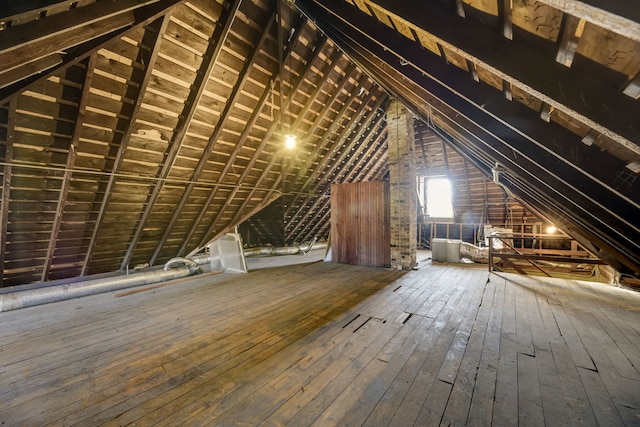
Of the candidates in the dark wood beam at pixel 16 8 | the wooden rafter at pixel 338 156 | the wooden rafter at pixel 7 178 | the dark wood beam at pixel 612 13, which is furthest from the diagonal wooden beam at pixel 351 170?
the dark wood beam at pixel 612 13

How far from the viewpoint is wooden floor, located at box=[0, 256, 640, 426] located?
174cm

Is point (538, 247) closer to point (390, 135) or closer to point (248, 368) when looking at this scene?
point (390, 135)

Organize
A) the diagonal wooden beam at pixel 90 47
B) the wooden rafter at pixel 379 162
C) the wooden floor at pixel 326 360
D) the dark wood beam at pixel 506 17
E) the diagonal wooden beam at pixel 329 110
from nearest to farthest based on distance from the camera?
1. the dark wood beam at pixel 506 17
2. the wooden floor at pixel 326 360
3. the diagonal wooden beam at pixel 90 47
4. the diagonal wooden beam at pixel 329 110
5. the wooden rafter at pixel 379 162

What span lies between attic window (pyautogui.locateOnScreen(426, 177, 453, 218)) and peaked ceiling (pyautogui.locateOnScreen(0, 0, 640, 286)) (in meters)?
5.08

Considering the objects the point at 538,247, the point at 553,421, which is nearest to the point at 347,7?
the point at 553,421

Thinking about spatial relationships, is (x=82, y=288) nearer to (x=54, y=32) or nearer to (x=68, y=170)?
(x=68, y=170)

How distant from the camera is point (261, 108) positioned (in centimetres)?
505

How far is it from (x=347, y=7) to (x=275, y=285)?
442cm

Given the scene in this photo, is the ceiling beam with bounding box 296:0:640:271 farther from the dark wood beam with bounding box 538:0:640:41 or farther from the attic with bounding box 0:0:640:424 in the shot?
the dark wood beam with bounding box 538:0:640:41

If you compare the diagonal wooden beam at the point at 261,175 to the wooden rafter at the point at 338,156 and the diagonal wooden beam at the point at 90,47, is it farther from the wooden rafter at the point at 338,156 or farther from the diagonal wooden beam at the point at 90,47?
the diagonal wooden beam at the point at 90,47

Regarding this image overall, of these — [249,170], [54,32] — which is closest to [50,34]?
[54,32]

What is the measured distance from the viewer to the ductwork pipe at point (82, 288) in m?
3.76

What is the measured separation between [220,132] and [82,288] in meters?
3.69

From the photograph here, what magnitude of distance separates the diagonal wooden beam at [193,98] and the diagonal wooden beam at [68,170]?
1.25m
